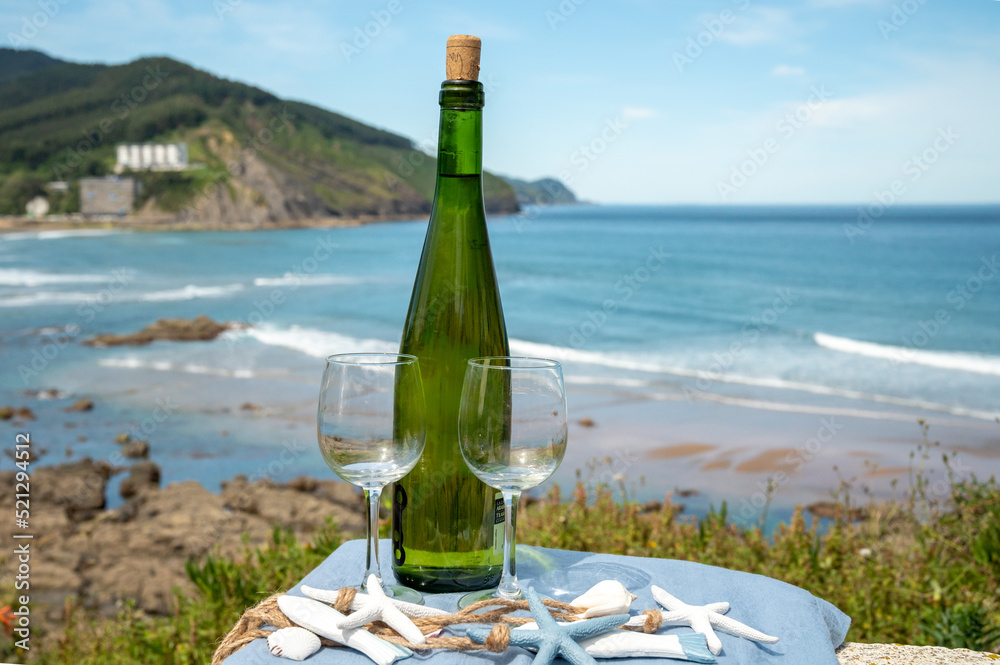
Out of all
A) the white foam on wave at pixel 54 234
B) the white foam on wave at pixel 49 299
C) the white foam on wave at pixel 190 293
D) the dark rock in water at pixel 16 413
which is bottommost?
the dark rock in water at pixel 16 413

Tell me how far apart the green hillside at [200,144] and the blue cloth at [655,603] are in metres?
40.1

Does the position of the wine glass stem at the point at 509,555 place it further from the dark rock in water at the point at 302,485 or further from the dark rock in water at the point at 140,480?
the dark rock in water at the point at 140,480

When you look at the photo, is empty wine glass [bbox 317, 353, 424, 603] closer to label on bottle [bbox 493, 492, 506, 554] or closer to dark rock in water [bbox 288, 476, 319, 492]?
label on bottle [bbox 493, 492, 506, 554]

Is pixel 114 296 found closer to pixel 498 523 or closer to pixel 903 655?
pixel 498 523

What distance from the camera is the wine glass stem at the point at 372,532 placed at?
1455mm

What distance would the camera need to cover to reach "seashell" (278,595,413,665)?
4.06ft

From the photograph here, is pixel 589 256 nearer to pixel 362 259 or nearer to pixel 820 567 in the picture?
Result: pixel 362 259

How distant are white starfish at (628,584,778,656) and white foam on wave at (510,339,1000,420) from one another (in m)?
11.9

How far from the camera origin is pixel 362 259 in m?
38.7

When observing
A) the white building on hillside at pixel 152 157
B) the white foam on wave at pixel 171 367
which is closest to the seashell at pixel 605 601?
the white foam on wave at pixel 171 367

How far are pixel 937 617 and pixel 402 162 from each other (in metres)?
48.0

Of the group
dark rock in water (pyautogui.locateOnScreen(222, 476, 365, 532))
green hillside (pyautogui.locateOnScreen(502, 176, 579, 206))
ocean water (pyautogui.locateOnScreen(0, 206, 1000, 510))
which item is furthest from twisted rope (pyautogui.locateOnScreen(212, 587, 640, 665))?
green hillside (pyautogui.locateOnScreen(502, 176, 579, 206))

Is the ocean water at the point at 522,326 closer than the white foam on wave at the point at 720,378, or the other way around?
the ocean water at the point at 522,326

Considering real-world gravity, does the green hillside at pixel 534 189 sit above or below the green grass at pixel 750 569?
above
